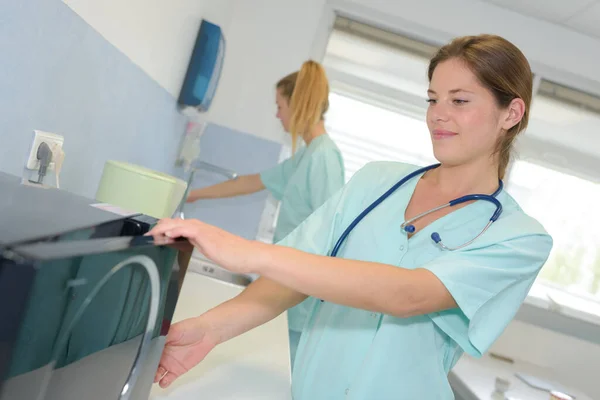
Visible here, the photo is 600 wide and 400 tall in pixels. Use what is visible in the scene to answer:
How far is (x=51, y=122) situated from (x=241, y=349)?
58cm

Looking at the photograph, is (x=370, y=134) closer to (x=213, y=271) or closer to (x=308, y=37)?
(x=308, y=37)

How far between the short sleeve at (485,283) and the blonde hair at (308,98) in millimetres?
1370

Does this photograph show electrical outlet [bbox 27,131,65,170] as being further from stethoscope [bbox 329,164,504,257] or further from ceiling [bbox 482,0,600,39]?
ceiling [bbox 482,0,600,39]

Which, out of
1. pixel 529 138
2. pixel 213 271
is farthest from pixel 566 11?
pixel 213 271

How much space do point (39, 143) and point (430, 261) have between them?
2.34 ft

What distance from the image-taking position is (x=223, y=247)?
2.53ft

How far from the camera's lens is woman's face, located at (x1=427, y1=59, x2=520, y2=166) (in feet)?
3.54

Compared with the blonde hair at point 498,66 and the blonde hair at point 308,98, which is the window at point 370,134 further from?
the blonde hair at point 498,66

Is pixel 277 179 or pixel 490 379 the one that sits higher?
pixel 277 179

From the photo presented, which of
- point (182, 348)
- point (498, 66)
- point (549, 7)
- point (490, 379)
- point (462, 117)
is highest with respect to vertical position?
point (549, 7)

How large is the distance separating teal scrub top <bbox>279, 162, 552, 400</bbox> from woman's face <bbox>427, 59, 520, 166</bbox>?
0.10 m

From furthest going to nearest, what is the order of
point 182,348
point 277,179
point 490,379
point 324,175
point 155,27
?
point 277,179 < point 490,379 < point 324,175 < point 155,27 < point 182,348

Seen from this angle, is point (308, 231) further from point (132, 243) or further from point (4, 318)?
point (4, 318)

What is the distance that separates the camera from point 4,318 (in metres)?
0.45
